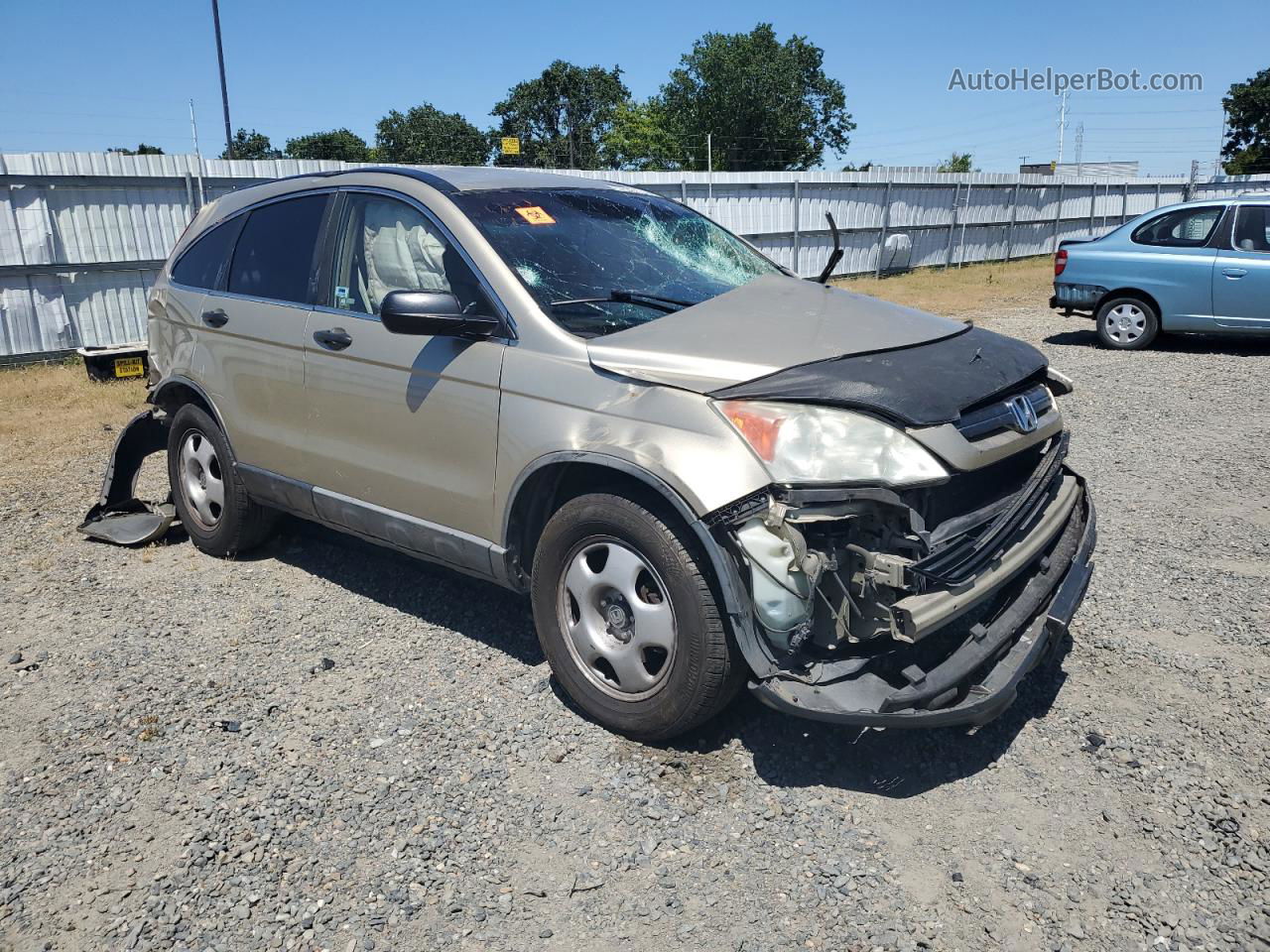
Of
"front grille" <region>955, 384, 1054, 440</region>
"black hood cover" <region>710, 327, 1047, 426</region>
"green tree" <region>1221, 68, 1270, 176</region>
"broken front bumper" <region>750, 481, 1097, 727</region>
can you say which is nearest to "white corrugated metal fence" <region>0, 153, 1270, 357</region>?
"black hood cover" <region>710, 327, 1047, 426</region>

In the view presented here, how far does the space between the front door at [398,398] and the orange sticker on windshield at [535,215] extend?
349mm

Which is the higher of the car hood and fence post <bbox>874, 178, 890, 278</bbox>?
fence post <bbox>874, 178, 890, 278</bbox>

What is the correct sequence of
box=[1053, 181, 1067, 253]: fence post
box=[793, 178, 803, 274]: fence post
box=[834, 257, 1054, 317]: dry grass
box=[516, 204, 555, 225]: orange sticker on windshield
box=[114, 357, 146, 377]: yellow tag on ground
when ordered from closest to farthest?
box=[516, 204, 555, 225]: orange sticker on windshield < box=[114, 357, 146, 377]: yellow tag on ground < box=[834, 257, 1054, 317]: dry grass < box=[793, 178, 803, 274]: fence post < box=[1053, 181, 1067, 253]: fence post

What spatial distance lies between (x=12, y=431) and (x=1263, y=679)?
924 cm

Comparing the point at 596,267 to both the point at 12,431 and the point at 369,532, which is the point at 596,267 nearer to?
the point at 369,532

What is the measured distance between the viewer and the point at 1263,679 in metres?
3.72

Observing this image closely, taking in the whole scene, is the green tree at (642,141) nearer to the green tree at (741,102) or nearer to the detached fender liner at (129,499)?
the green tree at (741,102)

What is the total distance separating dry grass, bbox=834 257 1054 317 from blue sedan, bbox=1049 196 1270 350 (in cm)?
375

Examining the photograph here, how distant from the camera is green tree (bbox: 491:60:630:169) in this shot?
83.0 meters

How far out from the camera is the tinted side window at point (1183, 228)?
10574mm

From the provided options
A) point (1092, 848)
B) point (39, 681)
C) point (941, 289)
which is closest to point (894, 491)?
point (1092, 848)

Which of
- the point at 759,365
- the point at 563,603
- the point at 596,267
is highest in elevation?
the point at 596,267

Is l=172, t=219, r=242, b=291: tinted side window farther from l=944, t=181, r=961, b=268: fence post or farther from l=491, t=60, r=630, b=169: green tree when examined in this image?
l=491, t=60, r=630, b=169: green tree

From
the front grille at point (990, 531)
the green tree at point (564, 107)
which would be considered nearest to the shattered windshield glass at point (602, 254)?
the front grille at point (990, 531)
